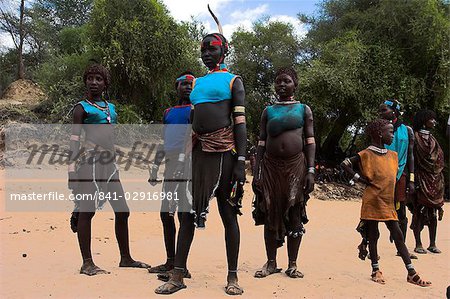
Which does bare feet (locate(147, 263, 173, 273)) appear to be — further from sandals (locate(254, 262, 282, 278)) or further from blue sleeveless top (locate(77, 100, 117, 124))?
blue sleeveless top (locate(77, 100, 117, 124))

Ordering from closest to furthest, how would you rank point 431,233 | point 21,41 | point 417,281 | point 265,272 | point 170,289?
point 170,289 → point 417,281 → point 265,272 → point 431,233 → point 21,41

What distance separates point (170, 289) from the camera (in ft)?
11.6

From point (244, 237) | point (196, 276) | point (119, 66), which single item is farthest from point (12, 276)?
point (119, 66)

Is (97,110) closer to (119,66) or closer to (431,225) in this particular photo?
(431,225)

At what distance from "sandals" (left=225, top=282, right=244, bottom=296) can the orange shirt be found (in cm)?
166

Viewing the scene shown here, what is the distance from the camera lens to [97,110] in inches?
175

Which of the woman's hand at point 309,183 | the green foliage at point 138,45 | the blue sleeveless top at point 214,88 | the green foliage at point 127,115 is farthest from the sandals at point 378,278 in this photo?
the green foliage at point 138,45

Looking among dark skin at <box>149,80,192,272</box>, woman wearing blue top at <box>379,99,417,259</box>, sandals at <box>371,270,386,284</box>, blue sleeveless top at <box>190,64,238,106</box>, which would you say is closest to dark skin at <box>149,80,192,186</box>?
dark skin at <box>149,80,192,272</box>

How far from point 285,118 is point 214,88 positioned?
3.09ft

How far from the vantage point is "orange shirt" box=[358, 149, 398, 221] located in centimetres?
440

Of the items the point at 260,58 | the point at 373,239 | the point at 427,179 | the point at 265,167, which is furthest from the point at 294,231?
the point at 260,58

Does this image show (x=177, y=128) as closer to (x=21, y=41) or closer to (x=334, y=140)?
(x=334, y=140)

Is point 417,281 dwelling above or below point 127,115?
below

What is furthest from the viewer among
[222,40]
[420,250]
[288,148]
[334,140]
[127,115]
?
[334,140]
